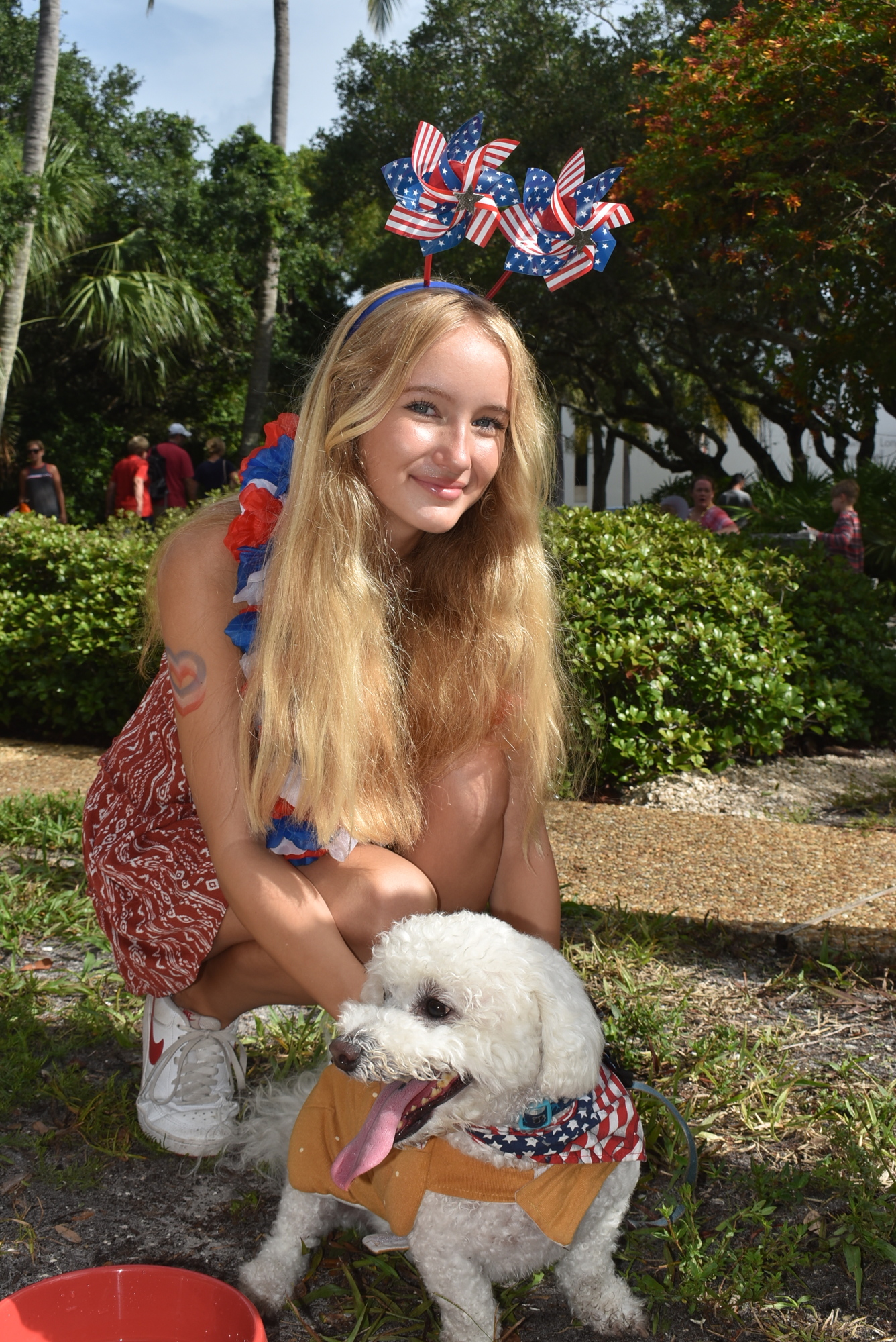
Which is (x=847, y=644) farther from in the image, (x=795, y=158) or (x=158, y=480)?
(x=158, y=480)

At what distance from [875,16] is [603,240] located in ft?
19.2

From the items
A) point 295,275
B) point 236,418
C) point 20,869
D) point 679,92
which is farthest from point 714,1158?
point 295,275

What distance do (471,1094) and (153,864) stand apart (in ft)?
2.95

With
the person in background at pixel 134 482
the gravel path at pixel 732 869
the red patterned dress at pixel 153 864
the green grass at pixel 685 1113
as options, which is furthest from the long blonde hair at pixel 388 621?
the person in background at pixel 134 482

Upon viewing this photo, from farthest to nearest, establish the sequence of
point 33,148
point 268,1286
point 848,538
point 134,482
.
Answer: point 134,482 < point 33,148 < point 848,538 < point 268,1286

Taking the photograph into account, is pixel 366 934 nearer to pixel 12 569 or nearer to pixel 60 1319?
pixel 60 1319

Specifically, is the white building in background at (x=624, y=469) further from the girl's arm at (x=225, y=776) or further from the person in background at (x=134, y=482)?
the girl's arm at (x=225, y=776)

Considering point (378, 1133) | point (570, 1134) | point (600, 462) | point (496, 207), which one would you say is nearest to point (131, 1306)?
point (378, 1133)

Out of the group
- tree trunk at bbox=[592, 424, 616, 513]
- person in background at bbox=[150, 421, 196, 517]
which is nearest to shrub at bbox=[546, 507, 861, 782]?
person in background at bbox=[150, 421, 196, 517]

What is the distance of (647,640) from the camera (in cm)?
446

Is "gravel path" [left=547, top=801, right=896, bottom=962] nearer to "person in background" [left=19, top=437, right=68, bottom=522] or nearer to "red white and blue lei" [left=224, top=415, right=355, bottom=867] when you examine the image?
"red white and blue lei" [left=224, top=415, right=355, bottom=867]

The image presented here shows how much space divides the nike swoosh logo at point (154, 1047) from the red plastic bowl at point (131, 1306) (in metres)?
0.66

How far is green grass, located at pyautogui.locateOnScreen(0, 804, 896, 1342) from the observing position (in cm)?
161

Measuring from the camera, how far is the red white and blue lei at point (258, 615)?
1811 mm
